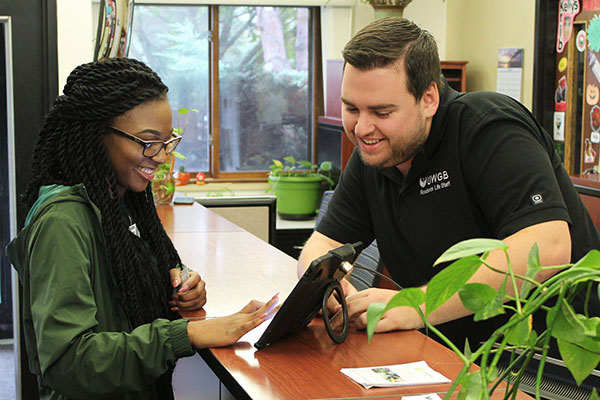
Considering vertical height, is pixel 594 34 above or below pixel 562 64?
above

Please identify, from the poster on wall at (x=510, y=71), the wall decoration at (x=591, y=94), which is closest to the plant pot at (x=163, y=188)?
the poster on wall at (x=510, y=71)

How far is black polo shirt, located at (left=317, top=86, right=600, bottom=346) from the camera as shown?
66.8 inches

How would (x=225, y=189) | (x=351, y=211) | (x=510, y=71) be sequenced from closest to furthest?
(x=351, y=211)
(x=510, y=71)
(x=225, y=189)

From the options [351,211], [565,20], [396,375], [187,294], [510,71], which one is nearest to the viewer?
[396,375]

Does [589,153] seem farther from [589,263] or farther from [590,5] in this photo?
[589,263]

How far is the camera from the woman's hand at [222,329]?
64.7 inches

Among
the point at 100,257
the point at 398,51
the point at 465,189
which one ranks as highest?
the point at 398,51

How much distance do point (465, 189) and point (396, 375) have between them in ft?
1.84

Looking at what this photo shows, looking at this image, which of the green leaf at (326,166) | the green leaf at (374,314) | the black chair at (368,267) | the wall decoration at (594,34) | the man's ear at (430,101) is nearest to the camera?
the green leaf at (374,314)

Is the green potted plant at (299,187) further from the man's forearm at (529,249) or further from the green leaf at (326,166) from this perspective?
the man's forearm at (529,249)

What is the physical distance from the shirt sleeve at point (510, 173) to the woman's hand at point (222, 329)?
578 mm

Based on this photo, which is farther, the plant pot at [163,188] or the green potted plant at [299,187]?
the green potted plant at [299,187]

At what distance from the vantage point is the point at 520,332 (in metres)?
0.59

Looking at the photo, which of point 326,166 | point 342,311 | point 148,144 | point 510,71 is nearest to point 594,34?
point 510,71
